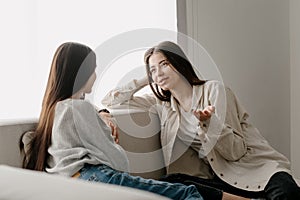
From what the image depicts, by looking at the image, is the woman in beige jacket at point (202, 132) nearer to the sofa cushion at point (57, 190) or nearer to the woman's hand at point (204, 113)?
the woman's hand at point (204, 113)

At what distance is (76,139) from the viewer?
1.84 meters

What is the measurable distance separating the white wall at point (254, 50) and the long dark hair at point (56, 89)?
130 centimetres

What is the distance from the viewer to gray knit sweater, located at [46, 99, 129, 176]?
5.99 feet

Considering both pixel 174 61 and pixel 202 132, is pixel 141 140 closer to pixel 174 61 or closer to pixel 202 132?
pixel 202 132

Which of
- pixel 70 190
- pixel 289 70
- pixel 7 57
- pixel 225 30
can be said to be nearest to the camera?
pixel 70 190

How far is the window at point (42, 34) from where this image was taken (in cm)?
242

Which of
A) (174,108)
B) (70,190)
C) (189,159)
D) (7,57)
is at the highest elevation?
(70,190)

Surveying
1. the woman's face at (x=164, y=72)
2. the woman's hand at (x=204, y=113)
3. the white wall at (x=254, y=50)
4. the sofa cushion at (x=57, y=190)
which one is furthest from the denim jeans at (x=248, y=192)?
the sofa cushion at (x=57, y=190)

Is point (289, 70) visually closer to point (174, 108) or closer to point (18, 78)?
point (174, 108)

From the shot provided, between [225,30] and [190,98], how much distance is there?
0.94 m

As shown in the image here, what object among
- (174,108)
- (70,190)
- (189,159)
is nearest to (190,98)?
(174,108)

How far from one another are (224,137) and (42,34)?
3.55 ft

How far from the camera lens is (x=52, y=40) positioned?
8.58 feet

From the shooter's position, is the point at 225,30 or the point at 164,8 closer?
the point at 164,8
